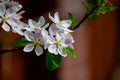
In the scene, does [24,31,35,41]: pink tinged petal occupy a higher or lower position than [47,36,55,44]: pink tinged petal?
higher

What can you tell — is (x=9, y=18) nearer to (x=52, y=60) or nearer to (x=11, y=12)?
(x=11, y=12)

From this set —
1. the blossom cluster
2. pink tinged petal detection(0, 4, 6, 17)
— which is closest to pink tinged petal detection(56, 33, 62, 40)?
the blossom cluster

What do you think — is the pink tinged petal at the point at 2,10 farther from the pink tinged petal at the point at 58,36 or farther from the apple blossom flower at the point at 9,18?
the pink tinged petal at the point at 58,36

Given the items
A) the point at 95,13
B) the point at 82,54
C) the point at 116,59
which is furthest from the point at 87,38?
the point at 95,13

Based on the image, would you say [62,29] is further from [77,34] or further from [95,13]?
[77,34]

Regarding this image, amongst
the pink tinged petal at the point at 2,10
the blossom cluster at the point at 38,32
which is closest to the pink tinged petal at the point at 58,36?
the blossom cluster at the point at 38,32

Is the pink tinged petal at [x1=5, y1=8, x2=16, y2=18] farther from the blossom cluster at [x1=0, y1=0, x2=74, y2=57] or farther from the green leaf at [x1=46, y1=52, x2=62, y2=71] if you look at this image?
the green leaf at [x1=46, y1=52, x2=62, y2=71]
